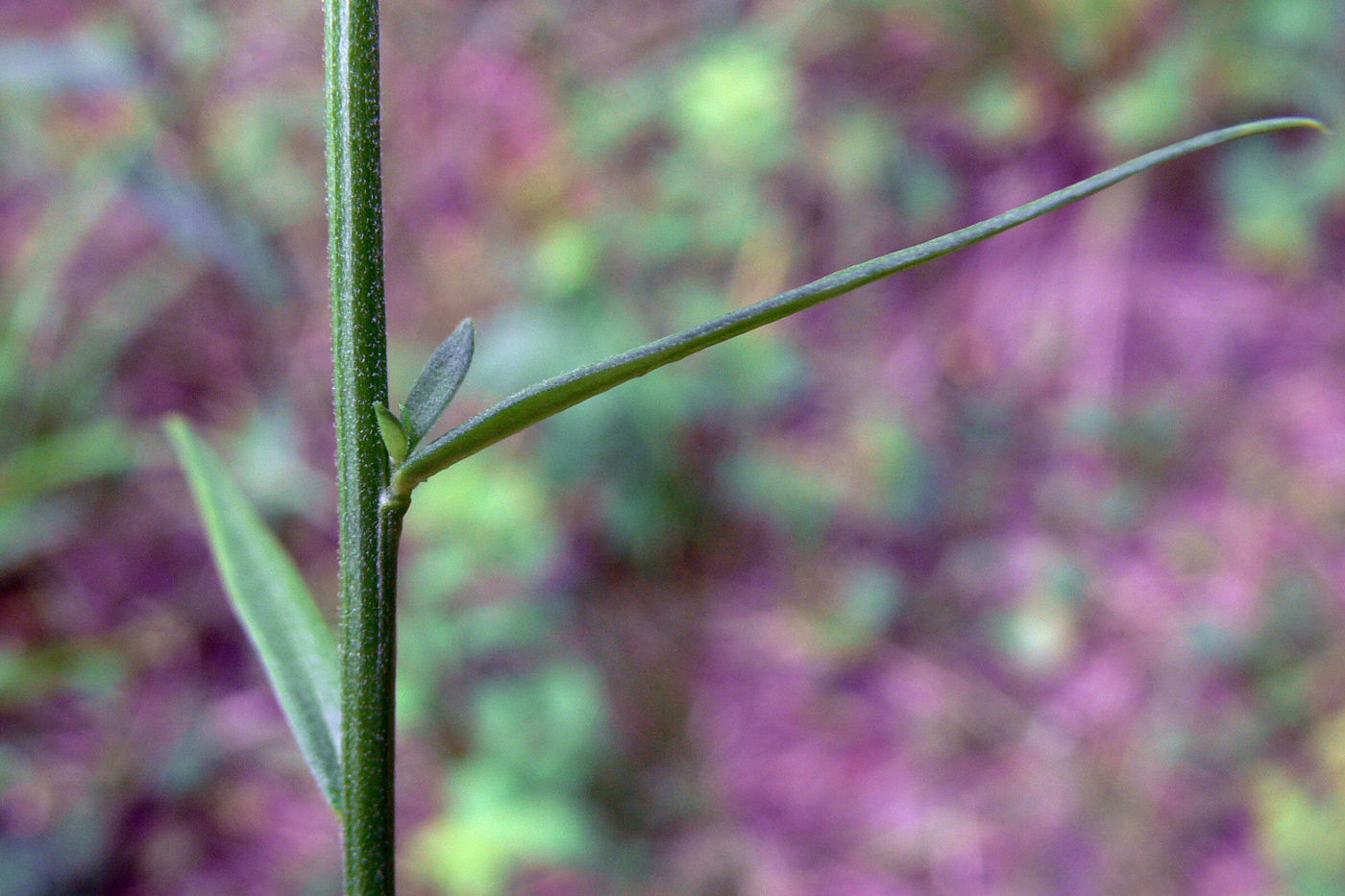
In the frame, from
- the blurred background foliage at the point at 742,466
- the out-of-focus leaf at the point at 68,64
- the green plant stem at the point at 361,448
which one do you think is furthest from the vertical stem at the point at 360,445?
the out-of-focus leaf at the point at 68,64

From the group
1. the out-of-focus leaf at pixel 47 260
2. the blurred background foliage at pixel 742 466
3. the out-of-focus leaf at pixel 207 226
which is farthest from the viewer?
the out-of-focus leaf at pixel 47 260

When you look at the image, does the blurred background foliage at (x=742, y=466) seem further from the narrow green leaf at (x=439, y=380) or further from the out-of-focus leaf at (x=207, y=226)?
the narrow green leaf at (x=439, y=380)

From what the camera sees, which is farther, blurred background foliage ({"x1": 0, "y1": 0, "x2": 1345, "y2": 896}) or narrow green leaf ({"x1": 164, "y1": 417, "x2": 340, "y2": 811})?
blurred background foliage ({"x1": 0, "y1": 0, "x2": 1345, "y2": 896})

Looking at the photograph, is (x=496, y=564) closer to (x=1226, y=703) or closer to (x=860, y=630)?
(x=860, y=630)

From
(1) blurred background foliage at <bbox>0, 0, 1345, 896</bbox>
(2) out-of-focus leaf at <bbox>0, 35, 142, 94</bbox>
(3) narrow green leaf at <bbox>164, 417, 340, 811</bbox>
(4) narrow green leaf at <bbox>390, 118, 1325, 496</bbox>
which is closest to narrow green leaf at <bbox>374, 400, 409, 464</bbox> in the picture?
(4) narrow green leaf at <bbox>390, 118, 1325, 496</bbox>

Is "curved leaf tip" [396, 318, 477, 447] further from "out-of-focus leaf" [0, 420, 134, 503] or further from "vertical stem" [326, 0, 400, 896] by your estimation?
"out-of-focus leaf" [0, 420, 134, 503]

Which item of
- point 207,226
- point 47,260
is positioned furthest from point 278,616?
point 47,260

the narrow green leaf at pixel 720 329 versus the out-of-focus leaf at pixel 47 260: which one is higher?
the narrow green leaf at pixel 720 329
